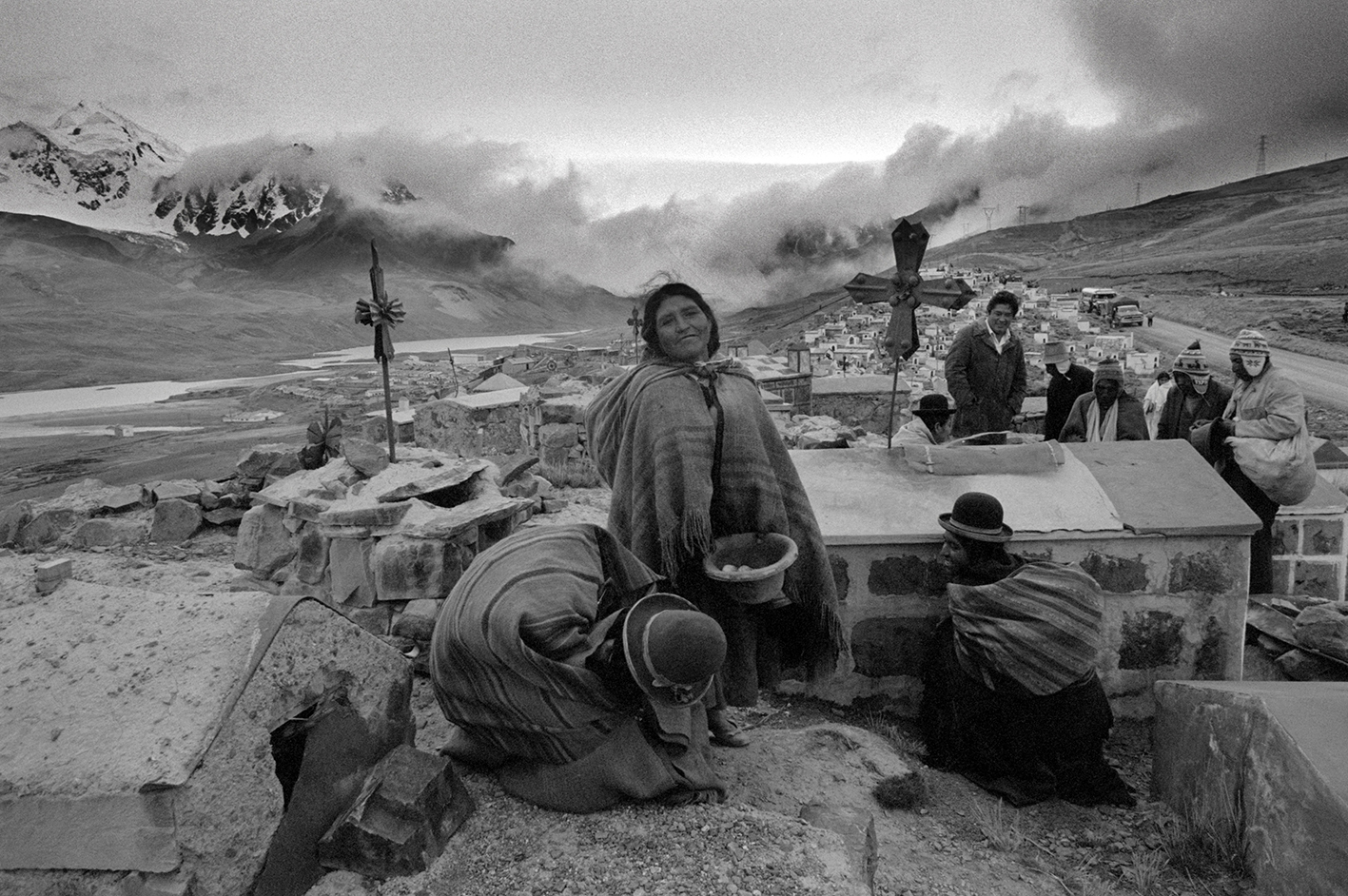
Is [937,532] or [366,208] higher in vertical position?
[366,208]

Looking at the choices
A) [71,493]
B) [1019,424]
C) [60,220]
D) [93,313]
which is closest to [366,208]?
[60,220]

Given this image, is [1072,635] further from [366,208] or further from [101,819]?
[366,208]

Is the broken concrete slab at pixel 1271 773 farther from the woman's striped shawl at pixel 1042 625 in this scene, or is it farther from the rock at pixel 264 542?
the rock at pixel 264 542

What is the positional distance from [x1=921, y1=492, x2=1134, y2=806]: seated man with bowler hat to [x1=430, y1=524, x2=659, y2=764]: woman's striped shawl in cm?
161

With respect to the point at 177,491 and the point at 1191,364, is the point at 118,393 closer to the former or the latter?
the point at 177,491

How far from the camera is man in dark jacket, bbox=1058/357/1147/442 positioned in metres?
4.94

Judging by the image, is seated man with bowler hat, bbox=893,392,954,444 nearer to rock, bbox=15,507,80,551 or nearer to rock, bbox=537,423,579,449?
rock, bbox=537,423,579,449

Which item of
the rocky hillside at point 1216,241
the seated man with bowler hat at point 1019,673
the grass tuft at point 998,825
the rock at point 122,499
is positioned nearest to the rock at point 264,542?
the rock at point 122,499

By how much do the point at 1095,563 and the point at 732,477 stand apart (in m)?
1.93

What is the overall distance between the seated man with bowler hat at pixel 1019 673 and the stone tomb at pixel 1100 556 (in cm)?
36

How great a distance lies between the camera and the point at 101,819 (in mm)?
1795

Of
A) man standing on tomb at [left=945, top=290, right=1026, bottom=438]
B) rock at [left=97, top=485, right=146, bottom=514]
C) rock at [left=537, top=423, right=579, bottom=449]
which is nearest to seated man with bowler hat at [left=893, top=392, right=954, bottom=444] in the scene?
man standing on tomb at [left=945, top=290, right=1026, bottom=438]

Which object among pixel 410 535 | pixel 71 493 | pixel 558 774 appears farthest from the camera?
pixel 71 493

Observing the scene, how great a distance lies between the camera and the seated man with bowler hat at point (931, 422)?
4488mm
